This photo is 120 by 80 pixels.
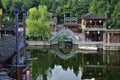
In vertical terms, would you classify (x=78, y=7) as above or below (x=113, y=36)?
above

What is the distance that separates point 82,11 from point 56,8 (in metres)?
7.11

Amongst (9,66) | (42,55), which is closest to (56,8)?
(42,55)

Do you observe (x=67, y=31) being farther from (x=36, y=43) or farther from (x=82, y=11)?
(x=82, y=11)

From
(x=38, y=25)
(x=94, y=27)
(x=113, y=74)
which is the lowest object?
(x=113, y=74)

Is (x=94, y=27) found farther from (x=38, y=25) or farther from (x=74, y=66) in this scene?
(x=74, y=66)

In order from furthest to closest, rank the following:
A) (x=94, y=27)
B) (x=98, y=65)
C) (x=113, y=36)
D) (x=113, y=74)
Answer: (x=94, y=27) → (x=113, y=36) → (x=98, y=65) → (x=113, y=74)

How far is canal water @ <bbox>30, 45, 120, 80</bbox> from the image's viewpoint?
31.7 metres

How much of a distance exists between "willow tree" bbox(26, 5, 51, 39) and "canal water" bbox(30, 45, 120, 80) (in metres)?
10.6

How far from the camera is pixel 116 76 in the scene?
31562mm

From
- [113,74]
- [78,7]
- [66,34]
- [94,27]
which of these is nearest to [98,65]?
[113,74]

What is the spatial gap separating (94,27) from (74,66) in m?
25.9

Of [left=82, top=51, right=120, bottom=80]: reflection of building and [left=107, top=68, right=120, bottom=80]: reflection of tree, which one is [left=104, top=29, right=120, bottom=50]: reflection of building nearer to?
[left=82, top=51, right=120, bottom=80]: reflection of building

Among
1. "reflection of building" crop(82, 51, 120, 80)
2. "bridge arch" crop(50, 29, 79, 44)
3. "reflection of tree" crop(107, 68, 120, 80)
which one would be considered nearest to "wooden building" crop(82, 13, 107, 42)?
"bridge arch" crop(50, 29, 79, 44)

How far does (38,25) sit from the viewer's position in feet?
197
